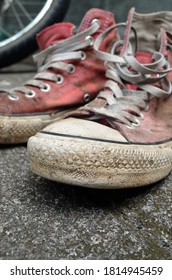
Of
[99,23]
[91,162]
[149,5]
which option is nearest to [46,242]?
[91,162]

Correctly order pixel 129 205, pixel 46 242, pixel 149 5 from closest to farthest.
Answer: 1. pixel 46 242
2. pixel 129 205
3. pixel 149 5

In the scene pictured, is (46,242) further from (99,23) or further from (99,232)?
Answer: (99,23)

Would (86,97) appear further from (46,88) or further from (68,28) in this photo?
(68,28)

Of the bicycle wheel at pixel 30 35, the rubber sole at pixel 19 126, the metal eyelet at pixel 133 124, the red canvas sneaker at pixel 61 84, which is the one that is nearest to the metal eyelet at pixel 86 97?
the red canvas sneaker at pixel 61 84

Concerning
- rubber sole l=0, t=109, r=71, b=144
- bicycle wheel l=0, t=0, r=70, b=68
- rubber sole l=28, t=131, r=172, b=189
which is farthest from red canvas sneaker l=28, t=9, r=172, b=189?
bicycle wheel l=0, t=0, r=70, b=68

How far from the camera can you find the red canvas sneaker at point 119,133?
52cm

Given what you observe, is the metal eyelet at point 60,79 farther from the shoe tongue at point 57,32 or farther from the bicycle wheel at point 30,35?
the bicycle wheel at point 30,35

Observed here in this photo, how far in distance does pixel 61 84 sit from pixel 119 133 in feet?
1.08

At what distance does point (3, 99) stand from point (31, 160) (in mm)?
313

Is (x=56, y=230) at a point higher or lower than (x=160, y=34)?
lower

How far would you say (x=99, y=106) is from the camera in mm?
652

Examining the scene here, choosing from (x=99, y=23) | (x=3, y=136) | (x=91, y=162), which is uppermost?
(x=99, y=23)

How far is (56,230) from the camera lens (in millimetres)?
511

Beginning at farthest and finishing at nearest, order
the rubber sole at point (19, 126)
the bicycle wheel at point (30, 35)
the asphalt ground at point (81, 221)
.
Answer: the bicycle wheel at point (30, 35)
the rubber sole at point (19, 126)
the asphalt ground at point (81, 221)
